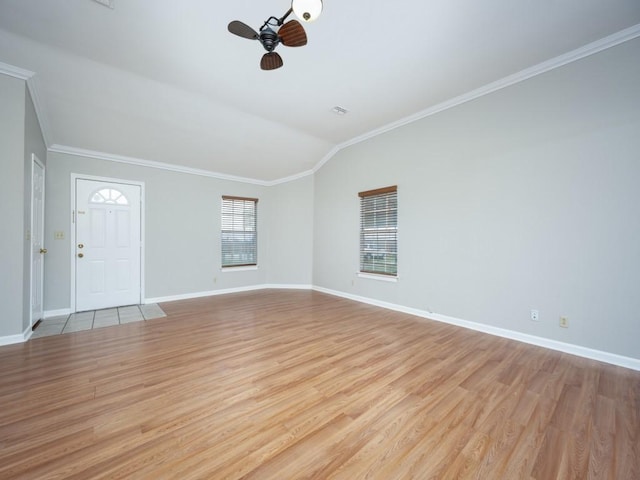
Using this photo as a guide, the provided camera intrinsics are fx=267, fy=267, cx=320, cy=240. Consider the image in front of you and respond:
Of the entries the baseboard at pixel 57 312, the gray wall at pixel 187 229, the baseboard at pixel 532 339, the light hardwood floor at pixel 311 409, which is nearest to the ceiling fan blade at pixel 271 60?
the light hardwood floor at pixel 311 409

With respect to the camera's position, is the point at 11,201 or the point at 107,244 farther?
the point at 107,244

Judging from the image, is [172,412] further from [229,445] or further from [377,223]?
[377,223]

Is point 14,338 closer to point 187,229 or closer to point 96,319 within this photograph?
point 96,319

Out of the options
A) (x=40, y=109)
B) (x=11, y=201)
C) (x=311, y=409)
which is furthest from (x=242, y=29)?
(x=40, y=109)

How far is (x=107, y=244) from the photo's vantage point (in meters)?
4.76

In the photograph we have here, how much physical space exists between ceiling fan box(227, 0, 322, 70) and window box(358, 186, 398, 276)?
292 centimetres

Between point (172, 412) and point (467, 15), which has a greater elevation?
point (467, 15)

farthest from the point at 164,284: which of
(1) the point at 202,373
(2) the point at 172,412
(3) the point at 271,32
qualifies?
(3) the point at 271,32

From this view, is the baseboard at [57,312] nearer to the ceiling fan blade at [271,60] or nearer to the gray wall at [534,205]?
the ceiling fan blade at [271,60]

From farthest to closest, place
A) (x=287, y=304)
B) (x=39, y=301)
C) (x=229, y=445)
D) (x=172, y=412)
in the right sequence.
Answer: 1. (x=287, y=304)
2. (x=39, y=301)
3. (x=172, y=412)
4. (x=229, y=445)

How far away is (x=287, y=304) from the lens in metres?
5.14

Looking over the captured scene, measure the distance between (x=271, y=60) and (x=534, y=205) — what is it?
337 centimetres

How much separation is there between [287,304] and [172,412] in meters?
3.25

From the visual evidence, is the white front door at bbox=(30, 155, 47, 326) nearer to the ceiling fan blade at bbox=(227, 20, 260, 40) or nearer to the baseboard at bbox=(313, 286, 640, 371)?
the ceiling fan blade at bbox=(227, 20, 260, 40)
